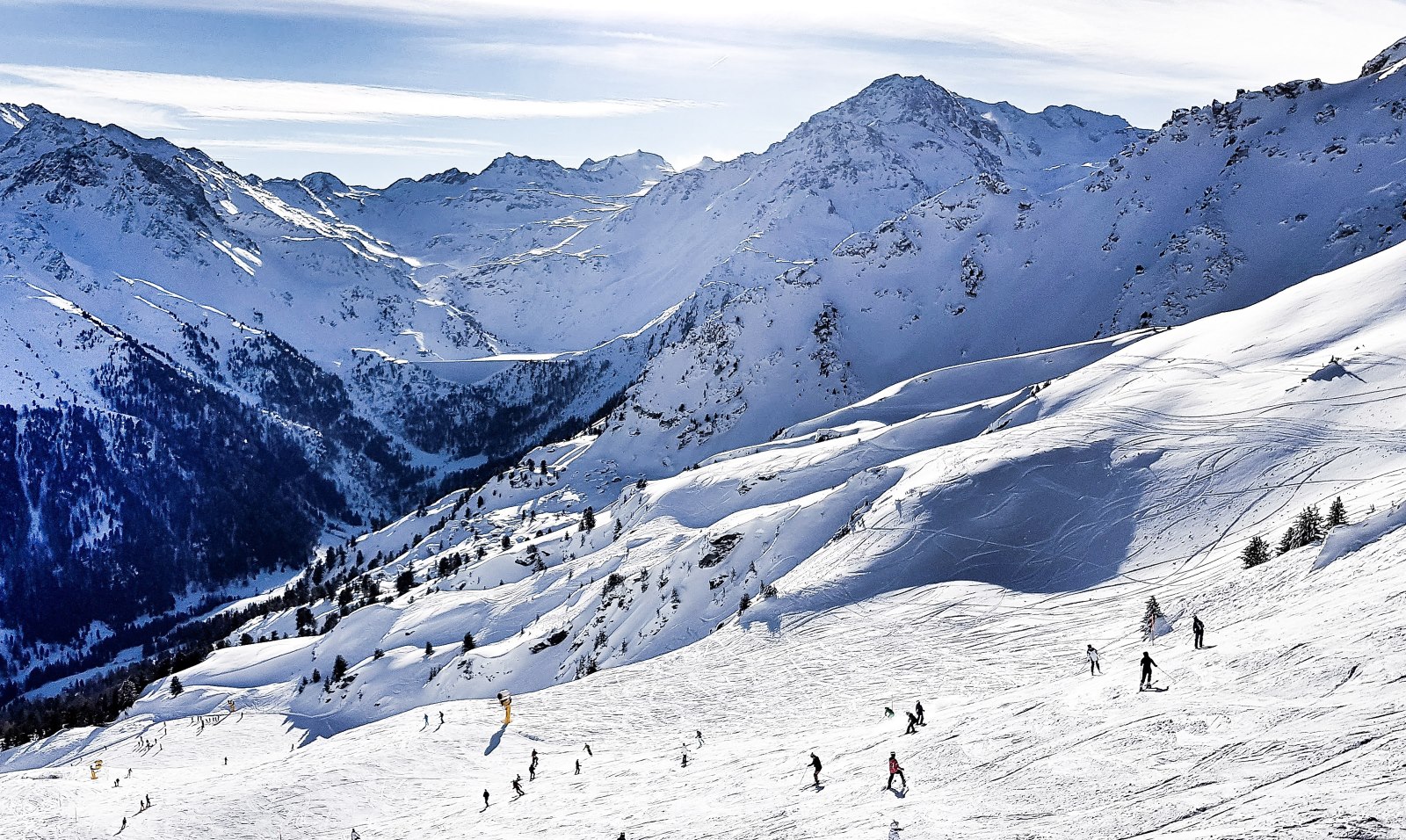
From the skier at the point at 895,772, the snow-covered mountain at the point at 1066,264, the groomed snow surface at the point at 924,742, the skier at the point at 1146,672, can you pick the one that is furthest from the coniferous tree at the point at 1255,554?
the snow-covered mountain at the point at 1066,264

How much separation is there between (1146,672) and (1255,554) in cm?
1785

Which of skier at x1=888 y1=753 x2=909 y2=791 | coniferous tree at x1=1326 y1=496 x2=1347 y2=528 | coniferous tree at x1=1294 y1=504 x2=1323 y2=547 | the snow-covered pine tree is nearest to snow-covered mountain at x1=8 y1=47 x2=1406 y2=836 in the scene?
coniferous tree at x1=1326 y1=496 x2=1347 y2=528

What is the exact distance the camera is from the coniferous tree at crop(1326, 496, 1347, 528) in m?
40.1

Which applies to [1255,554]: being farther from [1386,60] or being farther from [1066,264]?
[1386,60]

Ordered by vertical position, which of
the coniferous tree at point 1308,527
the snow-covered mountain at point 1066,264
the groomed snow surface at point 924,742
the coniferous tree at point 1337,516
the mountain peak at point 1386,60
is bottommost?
the groomed snow surface at point 924,742

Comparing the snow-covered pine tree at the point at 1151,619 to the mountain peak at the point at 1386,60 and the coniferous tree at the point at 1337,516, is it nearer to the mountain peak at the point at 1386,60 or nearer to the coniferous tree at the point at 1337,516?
the coniferous tree at the point at 1337,516

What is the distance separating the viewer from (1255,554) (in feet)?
141

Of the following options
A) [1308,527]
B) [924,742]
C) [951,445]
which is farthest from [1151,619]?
[951,445]

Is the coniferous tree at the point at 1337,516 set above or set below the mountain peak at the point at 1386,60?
below

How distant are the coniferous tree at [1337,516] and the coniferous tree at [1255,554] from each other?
9.65 feet

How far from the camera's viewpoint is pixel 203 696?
93875mm

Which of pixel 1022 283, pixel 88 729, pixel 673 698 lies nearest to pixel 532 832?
pixel 673 698

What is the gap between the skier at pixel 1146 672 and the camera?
29.5 m

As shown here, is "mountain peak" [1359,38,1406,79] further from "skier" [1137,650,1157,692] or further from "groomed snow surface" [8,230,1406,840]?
"skier" [1137,650,1157,692]
